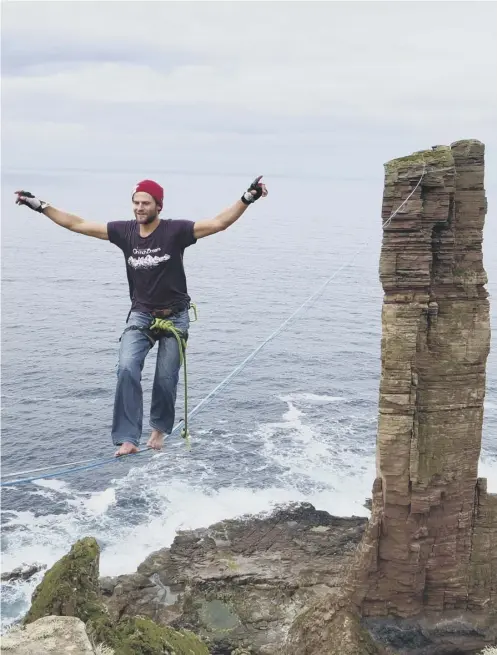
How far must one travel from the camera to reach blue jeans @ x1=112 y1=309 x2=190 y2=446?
12008 millimetres

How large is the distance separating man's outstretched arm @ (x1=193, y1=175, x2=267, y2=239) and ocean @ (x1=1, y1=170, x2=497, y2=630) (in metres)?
25.8

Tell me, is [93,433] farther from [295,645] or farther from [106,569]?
[295,645]

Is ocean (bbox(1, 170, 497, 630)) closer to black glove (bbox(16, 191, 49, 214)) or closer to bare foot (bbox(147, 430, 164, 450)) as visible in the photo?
bare foot (bbox(147, 430, 164, 450))

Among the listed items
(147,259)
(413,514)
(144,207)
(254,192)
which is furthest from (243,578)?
(254,192)

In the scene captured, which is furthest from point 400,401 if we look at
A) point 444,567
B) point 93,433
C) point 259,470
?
point 93,433

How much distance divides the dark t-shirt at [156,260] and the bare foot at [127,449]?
2365 mm

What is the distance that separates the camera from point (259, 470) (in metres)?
45.5

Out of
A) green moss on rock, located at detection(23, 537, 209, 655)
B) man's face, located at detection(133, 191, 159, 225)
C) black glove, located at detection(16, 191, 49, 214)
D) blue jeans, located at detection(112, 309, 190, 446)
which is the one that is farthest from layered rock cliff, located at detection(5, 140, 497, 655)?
man's face, located at detection(133, 191, 159, 225)

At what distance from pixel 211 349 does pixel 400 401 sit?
3956 centimetres

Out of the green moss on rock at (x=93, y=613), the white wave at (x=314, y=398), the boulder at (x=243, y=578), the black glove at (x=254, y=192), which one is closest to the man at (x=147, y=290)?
the black glove at (x=254, y=192)

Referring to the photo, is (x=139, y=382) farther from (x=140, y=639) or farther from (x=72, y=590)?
(x=72, y=590)

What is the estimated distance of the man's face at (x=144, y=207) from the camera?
1185 cm

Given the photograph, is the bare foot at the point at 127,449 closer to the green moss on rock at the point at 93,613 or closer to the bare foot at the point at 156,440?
the bare foot at the point at 156,440

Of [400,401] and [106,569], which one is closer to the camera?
[400,401]
